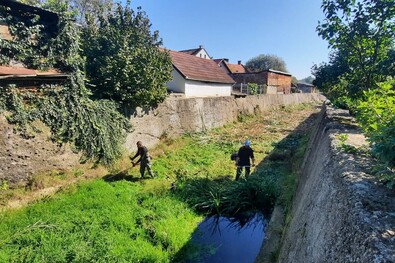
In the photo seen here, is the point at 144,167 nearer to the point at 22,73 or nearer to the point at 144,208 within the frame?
the point at 144,208

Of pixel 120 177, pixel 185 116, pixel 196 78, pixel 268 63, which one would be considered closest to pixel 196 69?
pixel 196 78

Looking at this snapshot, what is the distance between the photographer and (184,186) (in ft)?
30.2

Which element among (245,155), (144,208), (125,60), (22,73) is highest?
(125,60)

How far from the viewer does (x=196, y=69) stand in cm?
2703

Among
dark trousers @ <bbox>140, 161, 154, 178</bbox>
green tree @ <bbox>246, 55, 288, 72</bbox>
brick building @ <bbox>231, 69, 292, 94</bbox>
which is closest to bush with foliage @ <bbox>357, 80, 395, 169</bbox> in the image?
dark trousers @ <bbox>140, 161, 154, 178</bbox>

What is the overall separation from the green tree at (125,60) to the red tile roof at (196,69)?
1027 cm

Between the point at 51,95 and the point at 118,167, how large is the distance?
356 cm

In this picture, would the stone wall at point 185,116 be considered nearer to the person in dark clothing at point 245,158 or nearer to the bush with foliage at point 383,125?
the person in dark clothing at point 245,158

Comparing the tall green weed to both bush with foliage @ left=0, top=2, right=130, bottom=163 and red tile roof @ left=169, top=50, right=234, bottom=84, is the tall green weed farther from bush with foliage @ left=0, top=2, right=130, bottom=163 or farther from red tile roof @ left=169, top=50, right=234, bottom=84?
red tile roof @ left=169, top=50, right=234, bottom=84

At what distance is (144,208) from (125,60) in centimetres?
680

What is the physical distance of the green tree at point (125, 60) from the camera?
11.6 meters

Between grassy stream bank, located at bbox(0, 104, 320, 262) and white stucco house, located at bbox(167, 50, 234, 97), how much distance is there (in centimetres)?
1210

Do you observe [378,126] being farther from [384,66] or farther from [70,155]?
[70,155]

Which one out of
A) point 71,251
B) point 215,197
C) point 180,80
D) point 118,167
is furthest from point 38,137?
point 180,80
